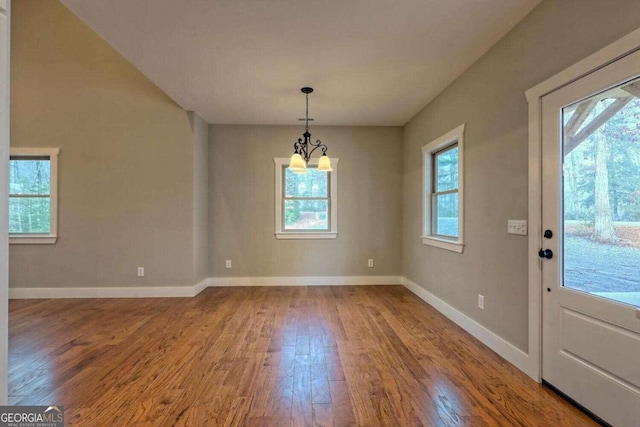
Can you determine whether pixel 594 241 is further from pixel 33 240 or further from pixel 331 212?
pixel 33 240

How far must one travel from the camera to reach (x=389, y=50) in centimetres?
273

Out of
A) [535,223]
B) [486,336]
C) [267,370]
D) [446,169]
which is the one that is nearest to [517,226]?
[535,223]

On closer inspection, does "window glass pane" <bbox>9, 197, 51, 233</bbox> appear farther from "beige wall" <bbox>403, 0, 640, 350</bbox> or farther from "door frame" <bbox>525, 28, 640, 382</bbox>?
"door frame" <bbox>525, 28, 640, 382</bbox>

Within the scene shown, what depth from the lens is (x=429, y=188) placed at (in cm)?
425

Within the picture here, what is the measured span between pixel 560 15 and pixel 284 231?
409 cm

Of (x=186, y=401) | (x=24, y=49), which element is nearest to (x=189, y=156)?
(x=24, y=49)

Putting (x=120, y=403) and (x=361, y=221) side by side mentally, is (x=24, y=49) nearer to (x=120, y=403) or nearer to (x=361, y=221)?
(x=120, y=403)

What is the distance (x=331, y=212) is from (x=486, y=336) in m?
2.91

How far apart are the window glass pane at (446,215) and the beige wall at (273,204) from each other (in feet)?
3.63

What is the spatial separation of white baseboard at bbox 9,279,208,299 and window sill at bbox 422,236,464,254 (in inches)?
131

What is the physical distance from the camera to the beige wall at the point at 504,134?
1855mm

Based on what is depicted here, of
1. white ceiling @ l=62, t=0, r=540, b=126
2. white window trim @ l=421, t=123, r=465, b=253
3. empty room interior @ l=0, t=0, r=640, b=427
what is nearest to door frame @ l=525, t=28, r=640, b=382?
empty room interior @ l=0, t=0, r=640, b=427

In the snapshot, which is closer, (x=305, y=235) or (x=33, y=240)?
(x=33, y=240)

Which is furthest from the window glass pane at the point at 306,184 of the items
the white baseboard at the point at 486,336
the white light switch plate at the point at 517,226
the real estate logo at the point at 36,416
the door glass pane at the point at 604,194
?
the real estate logo at the point at 36,416
